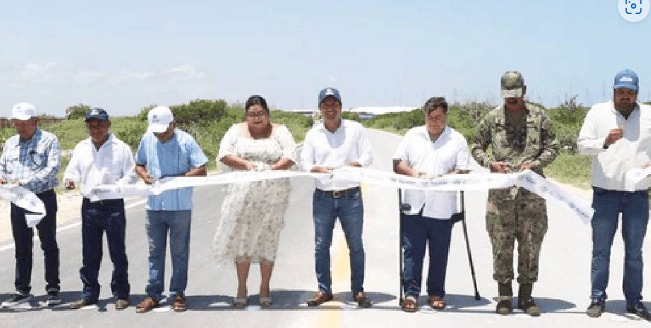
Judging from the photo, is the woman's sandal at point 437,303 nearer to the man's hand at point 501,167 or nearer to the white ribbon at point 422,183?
the white ribbon at point 422,183

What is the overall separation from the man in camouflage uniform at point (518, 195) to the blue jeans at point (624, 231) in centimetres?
48

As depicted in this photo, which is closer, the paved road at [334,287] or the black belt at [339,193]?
the paved road at [334,287]

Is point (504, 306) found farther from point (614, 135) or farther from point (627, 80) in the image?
point (627, 80)

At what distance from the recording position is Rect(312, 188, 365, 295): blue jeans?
6.43m

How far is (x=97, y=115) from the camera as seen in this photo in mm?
6418

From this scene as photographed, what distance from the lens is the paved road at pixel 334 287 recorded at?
19.7 ft

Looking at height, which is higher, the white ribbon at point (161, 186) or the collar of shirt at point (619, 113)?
the collar of shirt at point (619, 113)

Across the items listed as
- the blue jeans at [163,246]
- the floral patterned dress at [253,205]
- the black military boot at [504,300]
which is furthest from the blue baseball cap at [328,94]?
the black military boot at [504,300]

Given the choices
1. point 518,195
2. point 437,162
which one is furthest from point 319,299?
point 518,195

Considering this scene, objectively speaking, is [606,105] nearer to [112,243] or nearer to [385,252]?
[385,252]

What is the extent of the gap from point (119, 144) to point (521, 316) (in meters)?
3.91

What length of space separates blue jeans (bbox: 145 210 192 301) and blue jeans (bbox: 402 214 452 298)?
6.63 feet

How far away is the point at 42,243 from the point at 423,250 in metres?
3.62

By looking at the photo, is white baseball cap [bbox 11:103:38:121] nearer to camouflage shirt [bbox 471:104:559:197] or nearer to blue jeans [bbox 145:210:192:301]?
blue jeans [bbox 145:210:192:301]
